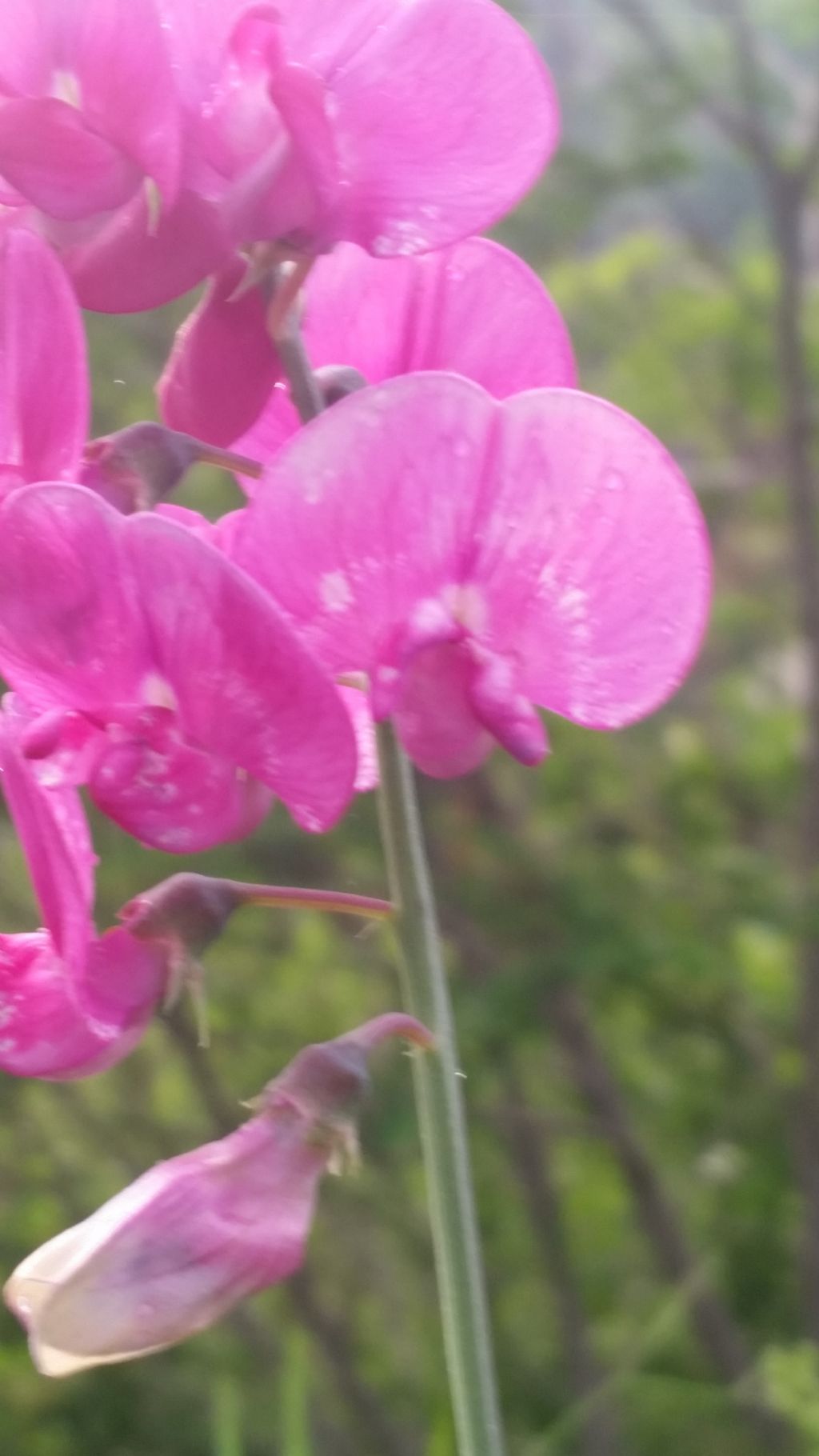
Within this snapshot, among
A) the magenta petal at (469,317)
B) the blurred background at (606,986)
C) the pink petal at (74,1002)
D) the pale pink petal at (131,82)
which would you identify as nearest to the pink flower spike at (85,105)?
the pale pink petal at (131,82)

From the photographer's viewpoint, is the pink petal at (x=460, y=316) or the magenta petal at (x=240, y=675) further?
the pink petal at (x=460, y=316)

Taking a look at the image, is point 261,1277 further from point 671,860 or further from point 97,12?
point 671,860

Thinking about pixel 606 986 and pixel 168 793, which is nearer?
pixel 168 793

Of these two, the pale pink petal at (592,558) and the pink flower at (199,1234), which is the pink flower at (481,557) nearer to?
the pale pink petal at (592,558)

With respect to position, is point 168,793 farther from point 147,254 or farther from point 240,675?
point 147,254

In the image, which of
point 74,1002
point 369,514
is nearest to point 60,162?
point 369,514

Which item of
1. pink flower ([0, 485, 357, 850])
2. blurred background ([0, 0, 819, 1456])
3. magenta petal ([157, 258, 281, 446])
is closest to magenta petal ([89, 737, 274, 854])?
pink flower ([0, 485, 357, 850])

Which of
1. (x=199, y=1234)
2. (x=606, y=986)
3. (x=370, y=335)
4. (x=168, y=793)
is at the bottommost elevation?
(x=606, y=986)
